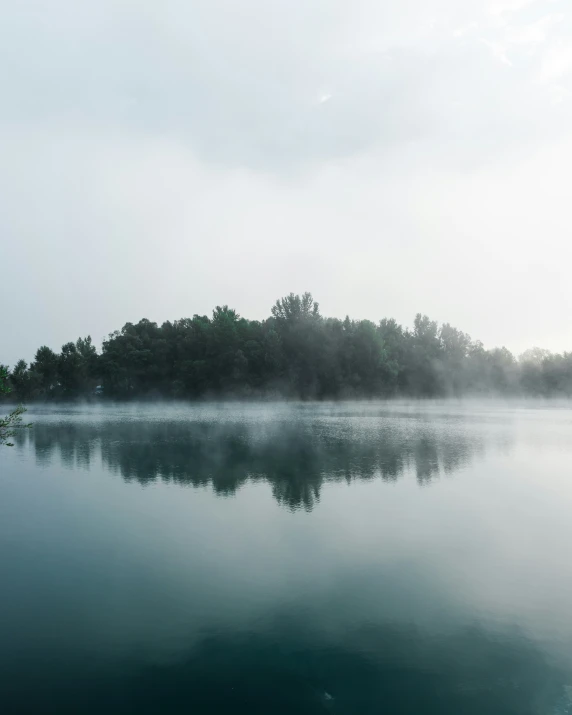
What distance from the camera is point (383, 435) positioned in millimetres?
38531

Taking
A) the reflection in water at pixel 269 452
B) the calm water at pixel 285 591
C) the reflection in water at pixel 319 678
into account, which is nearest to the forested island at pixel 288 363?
the reflection in water at pixel 269 452

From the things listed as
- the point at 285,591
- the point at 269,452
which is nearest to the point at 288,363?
the point at 269,452

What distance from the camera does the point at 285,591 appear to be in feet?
36.2

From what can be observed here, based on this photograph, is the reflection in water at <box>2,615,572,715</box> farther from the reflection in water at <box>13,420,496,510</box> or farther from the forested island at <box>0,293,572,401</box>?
the forested island at <box>0,293,572,401</box>

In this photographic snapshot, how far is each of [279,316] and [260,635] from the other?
85143 millimetres

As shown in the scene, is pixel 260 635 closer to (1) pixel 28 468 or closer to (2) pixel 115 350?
(1) pixel 28 468

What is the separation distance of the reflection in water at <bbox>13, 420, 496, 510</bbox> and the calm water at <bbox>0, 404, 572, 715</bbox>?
1.19 ft

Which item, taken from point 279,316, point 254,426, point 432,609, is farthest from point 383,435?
point 279,316

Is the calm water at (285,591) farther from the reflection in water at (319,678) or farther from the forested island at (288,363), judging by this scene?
the forested island at (288,363)

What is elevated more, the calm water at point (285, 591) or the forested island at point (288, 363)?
the forested island at point (288, 363)

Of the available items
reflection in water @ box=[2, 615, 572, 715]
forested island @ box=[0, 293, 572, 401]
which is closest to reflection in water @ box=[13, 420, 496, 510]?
reflection in water @ box=[2, 615, 572, 715]

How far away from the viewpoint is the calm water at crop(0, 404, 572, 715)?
7.65 meters

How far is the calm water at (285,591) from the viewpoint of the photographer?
765 centimetres

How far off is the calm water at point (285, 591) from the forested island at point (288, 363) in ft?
213
